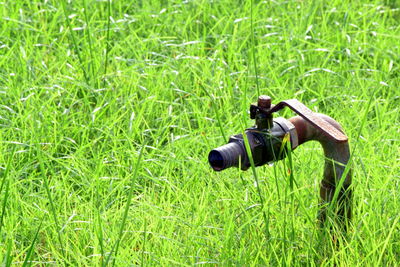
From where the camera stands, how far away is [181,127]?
3.76m

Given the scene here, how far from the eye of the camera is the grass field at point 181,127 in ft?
9.15

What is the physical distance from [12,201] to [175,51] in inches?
59.9

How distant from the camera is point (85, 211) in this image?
3139 millimetres

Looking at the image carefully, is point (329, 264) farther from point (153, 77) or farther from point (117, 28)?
point (117, 28)

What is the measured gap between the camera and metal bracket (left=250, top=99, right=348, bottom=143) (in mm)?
2605

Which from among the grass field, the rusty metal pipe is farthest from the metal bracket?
the grass field

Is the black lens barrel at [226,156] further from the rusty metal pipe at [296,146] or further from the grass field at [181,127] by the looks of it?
the grass field at [181,127]

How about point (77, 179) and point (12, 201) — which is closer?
point (12, 201)

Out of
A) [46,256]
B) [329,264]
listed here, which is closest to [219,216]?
[329,264]

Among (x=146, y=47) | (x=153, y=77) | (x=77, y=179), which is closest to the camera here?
(x=77, y=179)

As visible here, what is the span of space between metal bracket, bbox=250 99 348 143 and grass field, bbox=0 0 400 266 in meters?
0.10

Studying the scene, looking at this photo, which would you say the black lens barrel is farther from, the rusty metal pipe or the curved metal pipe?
the curved metal pipe

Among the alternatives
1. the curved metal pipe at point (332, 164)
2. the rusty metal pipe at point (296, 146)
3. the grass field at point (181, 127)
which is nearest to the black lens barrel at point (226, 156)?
the rusty metal pipe at point (296, 146)

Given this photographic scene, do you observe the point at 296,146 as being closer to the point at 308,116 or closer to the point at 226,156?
the point at 308,116
